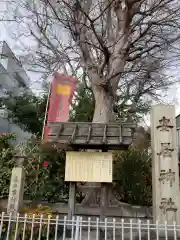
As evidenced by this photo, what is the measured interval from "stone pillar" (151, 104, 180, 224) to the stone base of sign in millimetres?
3310

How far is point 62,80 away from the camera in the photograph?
10.4 m

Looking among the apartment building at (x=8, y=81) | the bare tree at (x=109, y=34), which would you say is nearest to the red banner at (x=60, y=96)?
the bare tree at (x=109, y=34)

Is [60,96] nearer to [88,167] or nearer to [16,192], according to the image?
[16,192]

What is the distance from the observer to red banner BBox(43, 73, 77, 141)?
1002 centimetres

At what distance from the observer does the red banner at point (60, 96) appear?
32.9 feet

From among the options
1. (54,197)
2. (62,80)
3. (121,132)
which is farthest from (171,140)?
(62,80)

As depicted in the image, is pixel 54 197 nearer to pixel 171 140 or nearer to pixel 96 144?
pixel 96 144

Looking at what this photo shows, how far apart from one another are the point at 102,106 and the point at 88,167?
392 centimetres

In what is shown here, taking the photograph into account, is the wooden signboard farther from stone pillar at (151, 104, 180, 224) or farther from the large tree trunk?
the large tree trunk

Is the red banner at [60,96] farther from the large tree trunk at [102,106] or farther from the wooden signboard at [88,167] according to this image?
the wooden signboard at [88,167]

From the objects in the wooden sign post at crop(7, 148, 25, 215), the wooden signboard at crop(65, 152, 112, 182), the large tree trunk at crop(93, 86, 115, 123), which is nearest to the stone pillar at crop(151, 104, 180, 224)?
the wooden signboard at crop(65, 152, 112, 182)

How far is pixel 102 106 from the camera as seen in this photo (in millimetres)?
9188

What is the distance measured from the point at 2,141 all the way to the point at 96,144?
5074 mm

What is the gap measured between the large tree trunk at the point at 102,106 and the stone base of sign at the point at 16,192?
3575 mm
